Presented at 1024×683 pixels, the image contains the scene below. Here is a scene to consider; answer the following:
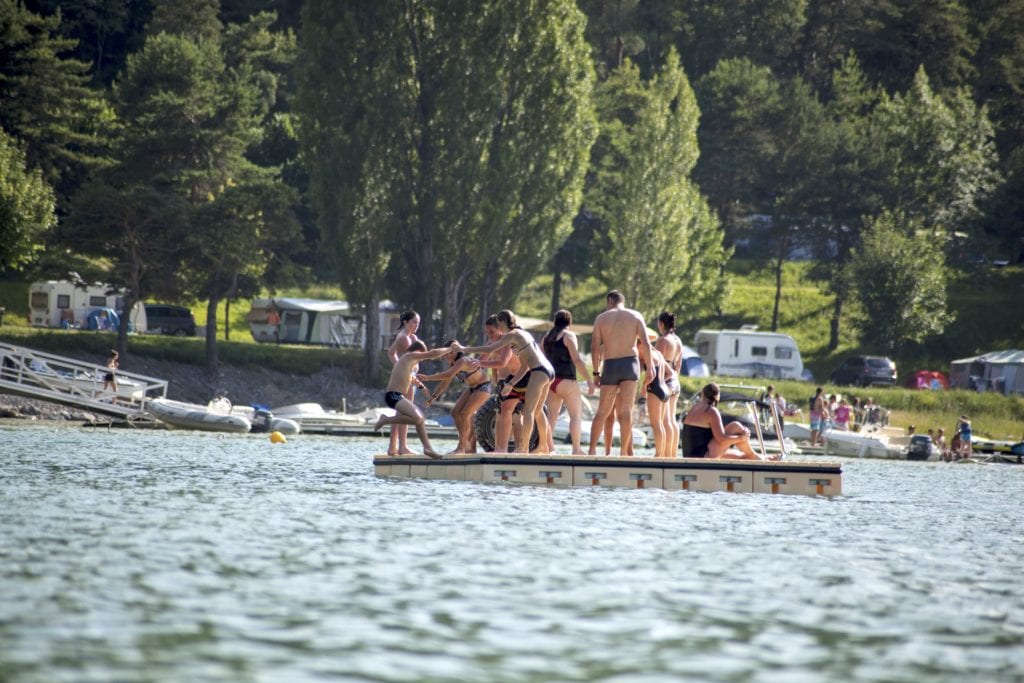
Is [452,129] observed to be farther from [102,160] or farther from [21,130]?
[21,130]

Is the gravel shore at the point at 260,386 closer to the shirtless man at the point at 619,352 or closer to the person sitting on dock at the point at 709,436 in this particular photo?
the person sitting on dock at the point at 709,436

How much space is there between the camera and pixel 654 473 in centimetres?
1711

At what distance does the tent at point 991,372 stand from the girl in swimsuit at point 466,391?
39.0 metres

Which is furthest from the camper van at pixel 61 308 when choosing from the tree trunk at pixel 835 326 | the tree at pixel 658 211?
the tree trunk at pixel 835 326

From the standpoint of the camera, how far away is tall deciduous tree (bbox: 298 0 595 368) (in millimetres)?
44062

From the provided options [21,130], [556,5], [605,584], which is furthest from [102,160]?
[605,584]

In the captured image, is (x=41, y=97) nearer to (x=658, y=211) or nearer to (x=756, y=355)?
(x=658, y=211)

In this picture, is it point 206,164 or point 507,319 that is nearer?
point 507,319

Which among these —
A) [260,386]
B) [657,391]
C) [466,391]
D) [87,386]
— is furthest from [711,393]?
[260,386]

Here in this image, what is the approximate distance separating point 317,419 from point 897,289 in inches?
1211

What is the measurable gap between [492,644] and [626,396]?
31.1 ft

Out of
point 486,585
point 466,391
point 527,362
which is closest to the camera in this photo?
point 486,585

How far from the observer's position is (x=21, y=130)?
51219 millimetres

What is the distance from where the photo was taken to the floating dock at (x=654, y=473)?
1706 cm
